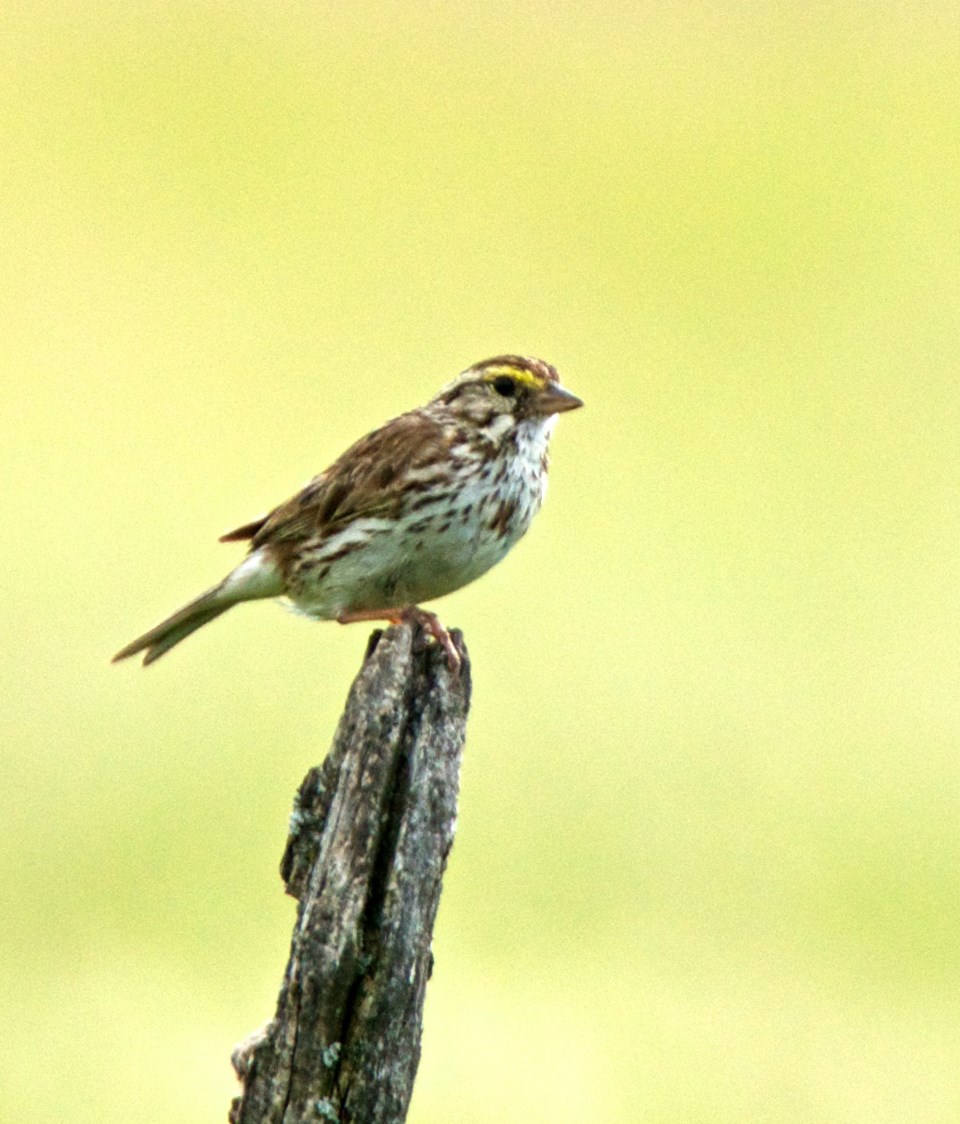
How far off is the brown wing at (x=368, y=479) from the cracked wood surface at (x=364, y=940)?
2.24 metres

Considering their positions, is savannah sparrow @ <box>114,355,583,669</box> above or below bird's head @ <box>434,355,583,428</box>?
below

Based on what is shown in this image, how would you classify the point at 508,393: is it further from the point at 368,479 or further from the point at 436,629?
the point at 436,629

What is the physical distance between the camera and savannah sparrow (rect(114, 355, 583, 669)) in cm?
756

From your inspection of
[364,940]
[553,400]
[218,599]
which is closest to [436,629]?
[364,940]

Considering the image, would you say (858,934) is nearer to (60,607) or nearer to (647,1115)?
(647,1115)

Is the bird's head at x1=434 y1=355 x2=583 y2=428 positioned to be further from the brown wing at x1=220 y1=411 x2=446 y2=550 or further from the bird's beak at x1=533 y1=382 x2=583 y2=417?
the brown wing at x1=220 y1=411 x2=446 y2=550

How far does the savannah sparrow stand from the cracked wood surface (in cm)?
179

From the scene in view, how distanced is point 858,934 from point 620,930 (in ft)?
3.42

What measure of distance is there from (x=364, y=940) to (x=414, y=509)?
7.95 feet

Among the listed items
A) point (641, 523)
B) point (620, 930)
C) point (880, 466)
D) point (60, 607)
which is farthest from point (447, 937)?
point (880, 466)

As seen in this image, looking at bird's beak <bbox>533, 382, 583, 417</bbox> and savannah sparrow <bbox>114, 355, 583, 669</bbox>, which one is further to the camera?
bird's beak <bbox>533, 382, 583, 417</bbox>

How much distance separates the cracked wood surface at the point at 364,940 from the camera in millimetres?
5293

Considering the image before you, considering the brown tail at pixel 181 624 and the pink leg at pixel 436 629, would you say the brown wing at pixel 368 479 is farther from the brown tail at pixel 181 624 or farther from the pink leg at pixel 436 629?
the pink leg at pixel 436 629

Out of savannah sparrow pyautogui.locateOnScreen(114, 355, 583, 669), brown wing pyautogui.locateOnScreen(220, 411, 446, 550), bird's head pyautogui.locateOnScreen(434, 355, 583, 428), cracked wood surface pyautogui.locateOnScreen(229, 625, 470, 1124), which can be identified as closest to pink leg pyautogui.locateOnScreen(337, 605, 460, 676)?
cracked wood surface pyautogui.locateOnScreen(229, 625, 470, 1124)
